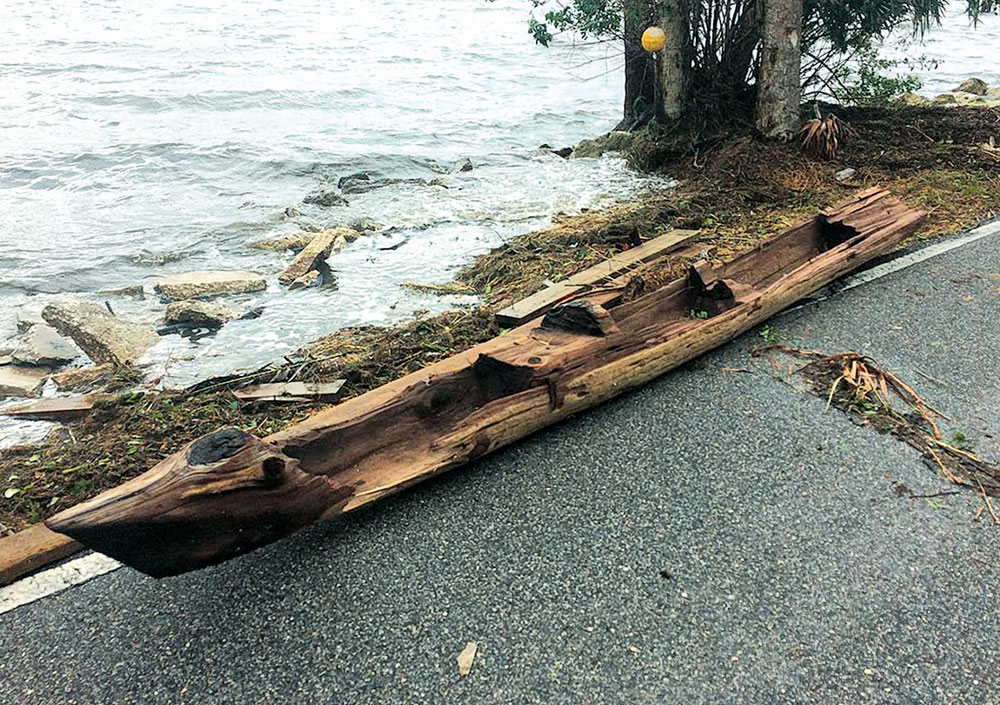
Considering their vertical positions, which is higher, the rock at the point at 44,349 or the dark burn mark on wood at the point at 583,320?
the dark burn mark on wood at the point at 583,320

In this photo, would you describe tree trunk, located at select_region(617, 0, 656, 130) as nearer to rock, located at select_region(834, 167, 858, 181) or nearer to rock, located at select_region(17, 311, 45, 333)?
rock, located at select_region(834, 167, 858, 181)

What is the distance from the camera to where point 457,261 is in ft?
18.8

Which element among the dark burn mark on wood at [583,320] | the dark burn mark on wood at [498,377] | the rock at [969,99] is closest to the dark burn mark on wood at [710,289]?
the dark burn mark on wood at [583,320]

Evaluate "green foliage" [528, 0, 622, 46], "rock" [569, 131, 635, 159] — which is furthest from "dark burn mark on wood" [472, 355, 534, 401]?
"rock" [569, 131, 635, 159]

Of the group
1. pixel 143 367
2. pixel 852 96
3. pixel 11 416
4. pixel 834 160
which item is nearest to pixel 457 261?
pixel 143 367

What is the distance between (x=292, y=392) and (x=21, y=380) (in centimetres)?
192

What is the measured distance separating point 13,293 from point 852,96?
8287 millimetres

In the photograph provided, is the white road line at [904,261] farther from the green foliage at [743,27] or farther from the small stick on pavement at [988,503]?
the green foliage at [743,27]

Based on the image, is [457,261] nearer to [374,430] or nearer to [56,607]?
[374,430]

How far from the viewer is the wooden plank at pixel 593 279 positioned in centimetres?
415

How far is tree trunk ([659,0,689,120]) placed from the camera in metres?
6.95

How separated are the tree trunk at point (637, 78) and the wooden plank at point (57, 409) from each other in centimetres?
607

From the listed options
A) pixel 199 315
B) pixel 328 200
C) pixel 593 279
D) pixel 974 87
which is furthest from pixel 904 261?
pixel 974 87

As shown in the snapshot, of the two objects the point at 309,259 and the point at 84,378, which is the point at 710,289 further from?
the point at 84,378
